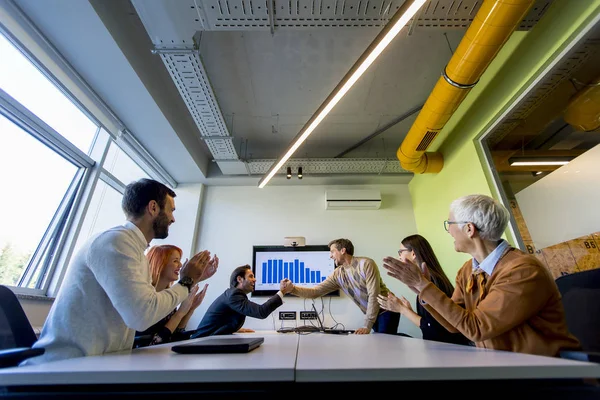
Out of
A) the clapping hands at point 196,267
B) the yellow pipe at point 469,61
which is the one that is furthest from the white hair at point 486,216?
the clapping hands at point 196,267

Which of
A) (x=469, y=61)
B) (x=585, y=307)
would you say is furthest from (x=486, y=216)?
(x=469, y=61)

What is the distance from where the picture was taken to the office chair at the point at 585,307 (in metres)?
1.22

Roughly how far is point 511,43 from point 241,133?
10.0 feet

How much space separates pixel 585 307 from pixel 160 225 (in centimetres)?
214

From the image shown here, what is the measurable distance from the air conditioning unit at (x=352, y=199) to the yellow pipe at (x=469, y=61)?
1294 millimetres

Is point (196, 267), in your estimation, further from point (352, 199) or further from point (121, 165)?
point (352, 199)

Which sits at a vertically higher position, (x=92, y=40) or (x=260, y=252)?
(x=92, y=40)

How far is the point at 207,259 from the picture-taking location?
1.30 m

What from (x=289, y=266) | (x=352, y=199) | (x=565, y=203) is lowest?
(x=289, y=266)

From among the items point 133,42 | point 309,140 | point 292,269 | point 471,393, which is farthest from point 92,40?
point 292,269

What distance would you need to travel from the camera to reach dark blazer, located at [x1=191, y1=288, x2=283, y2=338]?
7.45 feet

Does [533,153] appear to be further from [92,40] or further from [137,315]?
[92,40]

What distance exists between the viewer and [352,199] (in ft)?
13.5

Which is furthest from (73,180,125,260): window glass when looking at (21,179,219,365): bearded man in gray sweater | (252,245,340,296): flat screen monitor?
(21,179,219,365): bearded man in gray sweater
